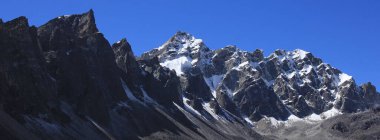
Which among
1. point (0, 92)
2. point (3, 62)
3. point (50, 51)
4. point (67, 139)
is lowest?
point (67, 139)

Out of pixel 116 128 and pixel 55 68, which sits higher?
pixel 55 68

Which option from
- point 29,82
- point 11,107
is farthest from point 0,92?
point 29,82

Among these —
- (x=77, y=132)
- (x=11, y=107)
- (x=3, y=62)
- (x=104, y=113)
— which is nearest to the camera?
(x=11, y=107)

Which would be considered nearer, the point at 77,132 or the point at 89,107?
the point at 77,132

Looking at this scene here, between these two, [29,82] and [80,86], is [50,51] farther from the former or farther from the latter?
[29,82]

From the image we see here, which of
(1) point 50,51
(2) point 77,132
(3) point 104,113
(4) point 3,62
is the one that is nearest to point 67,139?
(2) point 77,132

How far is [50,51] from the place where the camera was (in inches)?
7608

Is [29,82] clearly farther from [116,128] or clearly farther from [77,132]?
[116,128]

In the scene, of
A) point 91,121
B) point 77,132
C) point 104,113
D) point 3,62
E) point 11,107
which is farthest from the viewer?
point 104,113

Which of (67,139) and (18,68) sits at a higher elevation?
(18,68)

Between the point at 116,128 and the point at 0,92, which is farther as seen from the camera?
the point at 116,128

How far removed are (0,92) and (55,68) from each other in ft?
179

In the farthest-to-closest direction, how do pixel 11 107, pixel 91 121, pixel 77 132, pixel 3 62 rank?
1. pixel 91 121
2. pixel 77 132
3. pixel 3 62
4. pixel 11 107

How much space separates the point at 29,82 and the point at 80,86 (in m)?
41.0
